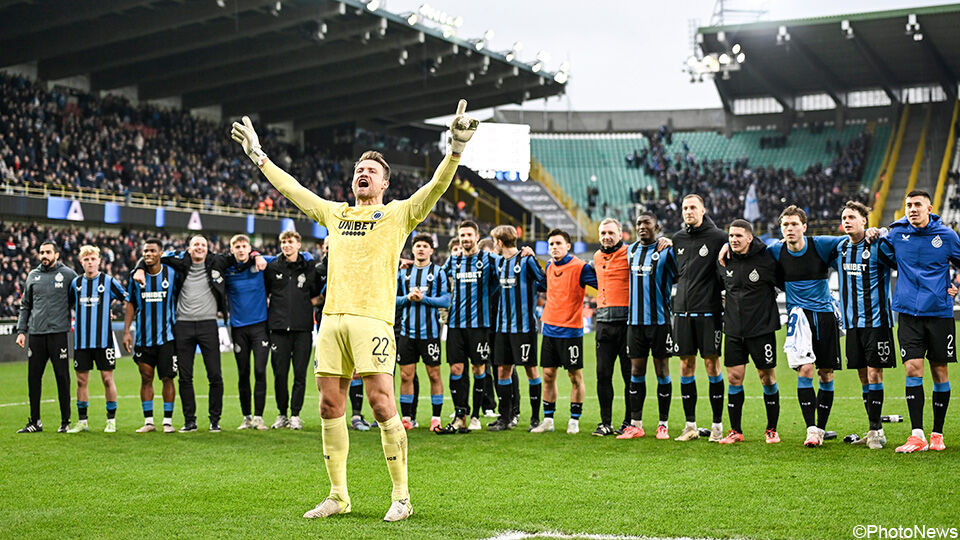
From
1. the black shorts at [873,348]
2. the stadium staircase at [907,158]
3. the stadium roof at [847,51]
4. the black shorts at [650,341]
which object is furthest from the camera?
the stadium staircase at [907,158]

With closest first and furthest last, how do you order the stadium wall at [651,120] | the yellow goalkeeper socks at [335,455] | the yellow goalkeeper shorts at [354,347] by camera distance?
1. the yellow goalkeeper shorts at [354,347]
2. the yellow goalkeeper socks at [335,455]
3. the stadium wall at [651,120]

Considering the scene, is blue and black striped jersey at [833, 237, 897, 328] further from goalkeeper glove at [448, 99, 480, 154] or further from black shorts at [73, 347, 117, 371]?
black shorts at [73, 347, 117, 371]

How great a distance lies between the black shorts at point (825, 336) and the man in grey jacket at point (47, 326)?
25.8 feet

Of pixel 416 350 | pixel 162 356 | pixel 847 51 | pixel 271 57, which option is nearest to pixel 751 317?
pixel 416 350

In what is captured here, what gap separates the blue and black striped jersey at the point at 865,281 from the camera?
8.61 m

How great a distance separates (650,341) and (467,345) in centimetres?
212

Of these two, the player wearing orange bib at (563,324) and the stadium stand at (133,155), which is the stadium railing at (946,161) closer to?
the stadium stand at (133,155)

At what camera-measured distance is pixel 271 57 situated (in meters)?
38.0

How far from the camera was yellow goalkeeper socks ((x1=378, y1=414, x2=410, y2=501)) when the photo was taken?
5.97 meters

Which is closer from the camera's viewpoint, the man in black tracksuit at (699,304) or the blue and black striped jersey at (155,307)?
the man in black tracksuit at (699,304)

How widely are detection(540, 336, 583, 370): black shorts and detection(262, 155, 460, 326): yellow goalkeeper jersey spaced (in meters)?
4.29

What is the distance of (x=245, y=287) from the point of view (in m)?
11.0
